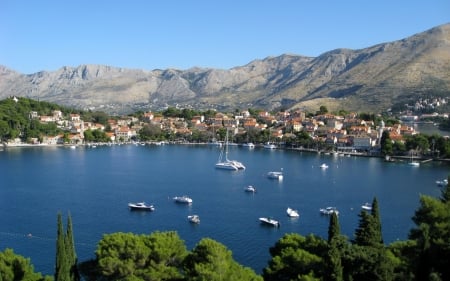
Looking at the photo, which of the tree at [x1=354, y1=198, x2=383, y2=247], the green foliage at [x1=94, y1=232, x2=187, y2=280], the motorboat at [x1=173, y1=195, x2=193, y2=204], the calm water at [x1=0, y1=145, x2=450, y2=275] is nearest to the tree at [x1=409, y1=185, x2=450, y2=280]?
the tree at [x1=354, y1=198, x2=383, y2=247]

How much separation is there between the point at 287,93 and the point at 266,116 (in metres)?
68.5

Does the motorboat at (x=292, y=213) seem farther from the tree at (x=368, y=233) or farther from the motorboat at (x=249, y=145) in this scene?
the motorboat at (x=249, y=145)

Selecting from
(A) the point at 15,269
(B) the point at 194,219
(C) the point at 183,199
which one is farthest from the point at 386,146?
(A) the point at 15,269

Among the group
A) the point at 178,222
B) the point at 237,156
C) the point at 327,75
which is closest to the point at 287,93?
the point at 327,75

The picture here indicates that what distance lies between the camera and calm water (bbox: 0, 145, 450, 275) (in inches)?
764

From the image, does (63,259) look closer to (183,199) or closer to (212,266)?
(212,266)

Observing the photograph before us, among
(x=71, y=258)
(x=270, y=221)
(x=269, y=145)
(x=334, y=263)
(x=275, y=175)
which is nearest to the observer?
(x=334, y=263)

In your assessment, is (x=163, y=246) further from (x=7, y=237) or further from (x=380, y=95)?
(x=380, y=95)

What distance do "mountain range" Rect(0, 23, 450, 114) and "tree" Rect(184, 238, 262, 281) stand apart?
83970 mm

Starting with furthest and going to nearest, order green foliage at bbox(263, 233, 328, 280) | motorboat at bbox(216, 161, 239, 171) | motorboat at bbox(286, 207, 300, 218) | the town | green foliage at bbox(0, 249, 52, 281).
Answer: the town → motorboat at bbox(216, 161, 239, 171) → motorboat at bbox(286, 207, 300, 218) → green foliage at bbox(0, 249, 52, 281) → green foliage at bbox(263, 233, 328, 280)

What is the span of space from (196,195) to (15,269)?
16.1 metres

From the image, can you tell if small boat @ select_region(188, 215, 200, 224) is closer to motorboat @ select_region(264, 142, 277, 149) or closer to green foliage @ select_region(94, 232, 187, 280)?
green foliage @ select_region(94, 232, 187, 280)

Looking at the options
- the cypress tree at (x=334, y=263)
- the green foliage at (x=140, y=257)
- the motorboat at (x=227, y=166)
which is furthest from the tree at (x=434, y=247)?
the motorboat at (x=227, y=166)

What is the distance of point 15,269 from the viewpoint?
11.4 metres
